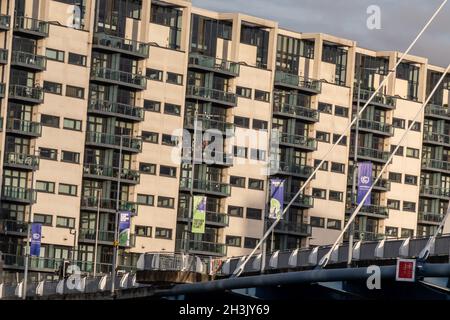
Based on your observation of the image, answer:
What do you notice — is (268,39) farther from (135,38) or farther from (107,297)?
(107,297)

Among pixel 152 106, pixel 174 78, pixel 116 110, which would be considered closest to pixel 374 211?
pixel 174 78

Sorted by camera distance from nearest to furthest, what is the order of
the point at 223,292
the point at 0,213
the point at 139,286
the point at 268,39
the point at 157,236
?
the point at 223,292 → the point at 139,286 → the point at 0,213 → the point at 157,236 → the point at 268,39

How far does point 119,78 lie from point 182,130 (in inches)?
401

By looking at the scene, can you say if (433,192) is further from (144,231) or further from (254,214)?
(144,231)

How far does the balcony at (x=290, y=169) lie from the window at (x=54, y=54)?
2997cm

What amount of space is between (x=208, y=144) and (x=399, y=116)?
31731mm

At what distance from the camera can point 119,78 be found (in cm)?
16675

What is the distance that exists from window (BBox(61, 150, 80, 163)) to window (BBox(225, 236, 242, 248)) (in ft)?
70.8

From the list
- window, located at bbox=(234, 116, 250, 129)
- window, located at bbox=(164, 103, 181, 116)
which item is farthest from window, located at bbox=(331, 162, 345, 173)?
window, located at bbox=(164, 103, 181, 116)

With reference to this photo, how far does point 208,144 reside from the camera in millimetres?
174125

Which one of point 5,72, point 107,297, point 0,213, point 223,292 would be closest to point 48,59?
point 5,72

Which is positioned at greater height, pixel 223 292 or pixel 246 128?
pixel 246 128

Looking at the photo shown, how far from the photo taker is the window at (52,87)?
529 ft

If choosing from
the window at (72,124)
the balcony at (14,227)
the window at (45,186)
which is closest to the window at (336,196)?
the window at (72,124)
